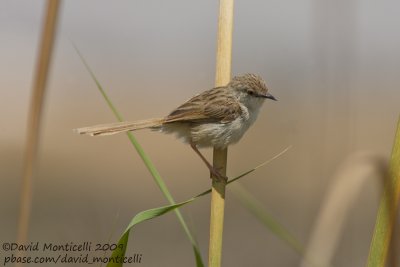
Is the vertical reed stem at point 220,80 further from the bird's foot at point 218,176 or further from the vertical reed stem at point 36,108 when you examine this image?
the vertical reed stem at point 36,108

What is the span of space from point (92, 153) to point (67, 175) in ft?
5.86

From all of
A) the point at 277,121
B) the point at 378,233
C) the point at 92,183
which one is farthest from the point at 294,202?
the point at 378,233

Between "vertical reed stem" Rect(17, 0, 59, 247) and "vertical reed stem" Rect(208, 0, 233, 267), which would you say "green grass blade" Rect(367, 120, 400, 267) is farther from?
"vertical reed stem" Rect(17, 0, 59, 247)

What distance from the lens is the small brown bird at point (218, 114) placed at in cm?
405

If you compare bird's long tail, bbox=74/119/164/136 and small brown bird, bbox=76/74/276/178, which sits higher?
bird's long tail, bbox=74/119/164/136

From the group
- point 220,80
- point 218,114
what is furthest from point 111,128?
point 218,114

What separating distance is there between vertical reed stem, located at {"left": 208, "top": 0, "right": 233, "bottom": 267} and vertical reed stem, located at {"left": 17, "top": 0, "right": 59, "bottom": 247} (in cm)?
73

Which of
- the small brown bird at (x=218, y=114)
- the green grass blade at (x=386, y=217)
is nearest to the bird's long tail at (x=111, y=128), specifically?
the small brown bird at (x=218, y=114)

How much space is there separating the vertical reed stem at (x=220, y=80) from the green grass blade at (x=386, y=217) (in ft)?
2.16

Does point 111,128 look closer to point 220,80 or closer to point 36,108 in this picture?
point 220,80

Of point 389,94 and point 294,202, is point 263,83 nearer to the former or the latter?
point 294,202

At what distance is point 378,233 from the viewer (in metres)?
2.21

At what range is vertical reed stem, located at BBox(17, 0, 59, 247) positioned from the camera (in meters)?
2.29

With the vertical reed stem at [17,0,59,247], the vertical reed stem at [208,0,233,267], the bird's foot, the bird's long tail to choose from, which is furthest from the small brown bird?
the vertical reed stem at [17,0,59,247]
